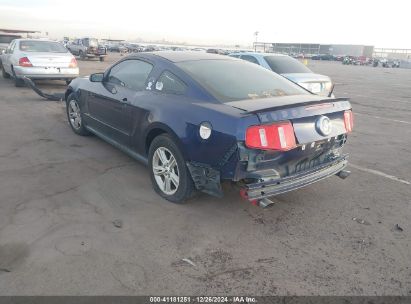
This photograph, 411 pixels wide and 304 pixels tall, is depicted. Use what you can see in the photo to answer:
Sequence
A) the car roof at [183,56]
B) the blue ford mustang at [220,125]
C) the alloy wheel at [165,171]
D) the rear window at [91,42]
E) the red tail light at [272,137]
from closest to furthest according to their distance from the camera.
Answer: the red tail light at [272,137] → the blue ford mustang at [220,125] → the alloy wheel at [165,171] → the car roof at [183,56] → the rear window at [91,42]

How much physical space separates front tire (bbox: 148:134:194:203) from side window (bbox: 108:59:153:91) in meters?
0.88

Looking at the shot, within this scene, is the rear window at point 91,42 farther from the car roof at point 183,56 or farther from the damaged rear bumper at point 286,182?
the damaged rear bumper at point 286,182

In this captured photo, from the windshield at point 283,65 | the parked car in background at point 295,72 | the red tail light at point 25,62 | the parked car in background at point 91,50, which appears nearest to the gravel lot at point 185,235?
the parked car in background at point 295,72

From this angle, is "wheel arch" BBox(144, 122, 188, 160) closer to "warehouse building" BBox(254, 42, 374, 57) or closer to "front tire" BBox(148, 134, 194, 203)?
"front tire" BBox(148, 134, 194, 203)

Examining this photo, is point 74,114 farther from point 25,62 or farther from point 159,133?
point 25,62

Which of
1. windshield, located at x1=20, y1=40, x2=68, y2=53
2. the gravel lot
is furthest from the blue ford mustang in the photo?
windshield, located at x1=20, y1=40, x2=68, y2=53

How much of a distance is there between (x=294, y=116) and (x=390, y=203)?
71.6 inches

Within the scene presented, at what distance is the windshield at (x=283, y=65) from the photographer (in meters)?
8.85

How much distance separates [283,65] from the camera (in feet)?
29.7

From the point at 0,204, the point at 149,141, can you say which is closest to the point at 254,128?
the point at 149,141

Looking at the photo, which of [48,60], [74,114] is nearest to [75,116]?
[74,114]

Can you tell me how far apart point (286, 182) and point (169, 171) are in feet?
4.21

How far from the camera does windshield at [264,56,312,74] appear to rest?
885 centimetres

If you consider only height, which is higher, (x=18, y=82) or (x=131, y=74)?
(x=131, y=74)
